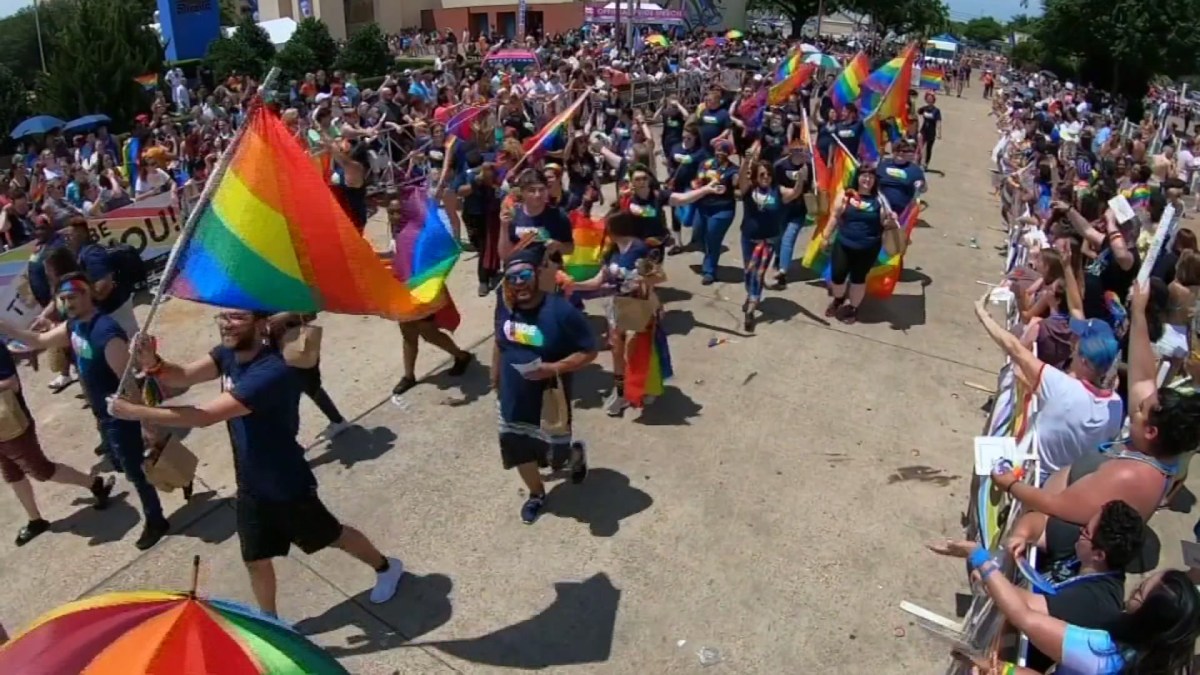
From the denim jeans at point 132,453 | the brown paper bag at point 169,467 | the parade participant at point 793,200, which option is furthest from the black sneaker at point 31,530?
the parade participant at point 793,200

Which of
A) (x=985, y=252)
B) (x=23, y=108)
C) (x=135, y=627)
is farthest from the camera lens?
(x=23, y=108)

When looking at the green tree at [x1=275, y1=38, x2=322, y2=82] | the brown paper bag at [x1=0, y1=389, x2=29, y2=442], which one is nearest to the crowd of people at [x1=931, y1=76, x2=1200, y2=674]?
the brown paper bag at [x1=0, y1=389, x2=29, y2=442]

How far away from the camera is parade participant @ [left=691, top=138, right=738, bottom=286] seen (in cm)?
859

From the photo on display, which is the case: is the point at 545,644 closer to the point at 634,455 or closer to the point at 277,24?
the point at 634,455

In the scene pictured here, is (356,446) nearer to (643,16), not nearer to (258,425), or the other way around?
(258,425)

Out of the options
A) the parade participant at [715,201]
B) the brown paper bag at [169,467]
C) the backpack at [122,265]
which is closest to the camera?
the brown paper bag at [169,467]

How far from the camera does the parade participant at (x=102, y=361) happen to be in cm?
469

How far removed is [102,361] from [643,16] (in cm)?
3468

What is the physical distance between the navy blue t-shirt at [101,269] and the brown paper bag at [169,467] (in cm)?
127

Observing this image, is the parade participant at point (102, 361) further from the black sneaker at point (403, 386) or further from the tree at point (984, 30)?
the tree at point (984, 30)

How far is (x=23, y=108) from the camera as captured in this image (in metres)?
25.2

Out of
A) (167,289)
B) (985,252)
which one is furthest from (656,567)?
(985,252)

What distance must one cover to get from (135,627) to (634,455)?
3854mm

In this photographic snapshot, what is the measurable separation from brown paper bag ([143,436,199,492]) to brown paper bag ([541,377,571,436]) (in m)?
1.88
